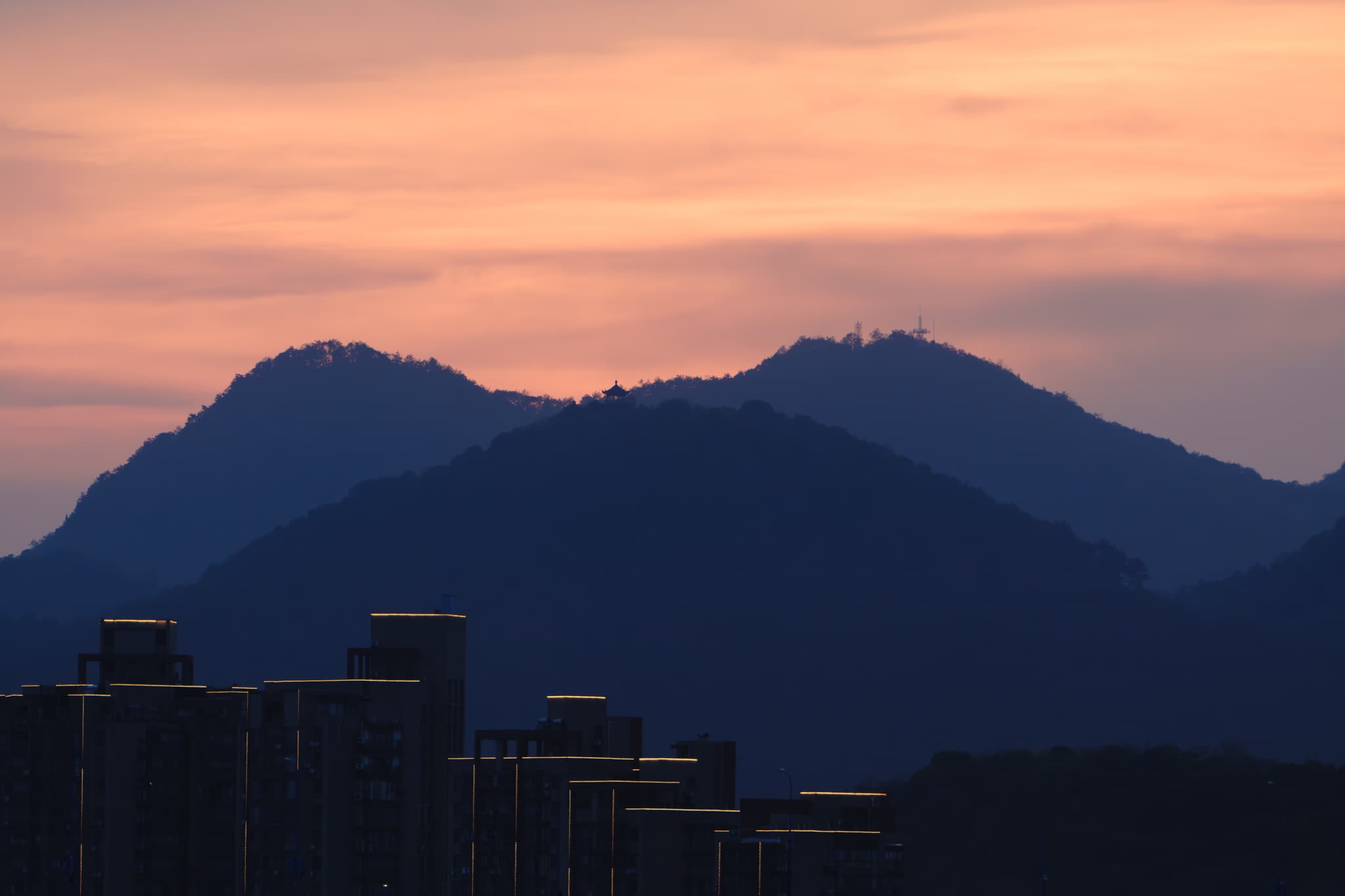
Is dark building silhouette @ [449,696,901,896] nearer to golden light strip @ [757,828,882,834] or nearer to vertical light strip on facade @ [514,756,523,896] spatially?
vertical light strip on facade @ [514,756,523,896]

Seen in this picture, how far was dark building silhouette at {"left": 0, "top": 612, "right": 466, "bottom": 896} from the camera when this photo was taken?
386ft

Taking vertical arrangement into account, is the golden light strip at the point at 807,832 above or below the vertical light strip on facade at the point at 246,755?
below


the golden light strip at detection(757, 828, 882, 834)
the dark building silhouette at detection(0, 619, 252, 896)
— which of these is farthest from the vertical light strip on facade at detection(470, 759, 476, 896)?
the golden light strip at detection(757, 828, 882, 834)

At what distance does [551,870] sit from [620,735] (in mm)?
23454

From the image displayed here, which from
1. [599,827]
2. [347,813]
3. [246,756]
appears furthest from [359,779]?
[599,827]

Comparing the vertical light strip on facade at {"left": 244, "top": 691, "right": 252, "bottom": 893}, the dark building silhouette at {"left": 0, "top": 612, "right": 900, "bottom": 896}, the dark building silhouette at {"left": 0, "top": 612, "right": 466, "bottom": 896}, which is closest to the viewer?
the dark building silhouette at {"left": 0, "top": 612, "right": 900, "bottom": 896}

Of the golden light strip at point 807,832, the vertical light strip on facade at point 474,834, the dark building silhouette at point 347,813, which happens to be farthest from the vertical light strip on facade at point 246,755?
the golden light strip at point 807,832

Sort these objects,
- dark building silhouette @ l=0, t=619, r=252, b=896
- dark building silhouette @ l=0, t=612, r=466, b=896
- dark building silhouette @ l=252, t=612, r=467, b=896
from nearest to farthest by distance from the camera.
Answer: dark building silhouette @ l=0, t=619, r=252, b=896 → dark building silhouette @ l=0, t=612, r=466, b=896 → dark building silhouette @ l=252, t=612, r=467, b=896

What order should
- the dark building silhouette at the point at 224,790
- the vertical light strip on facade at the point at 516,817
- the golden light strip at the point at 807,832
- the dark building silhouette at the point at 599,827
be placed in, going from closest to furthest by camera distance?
1. the golden light strip at the point at 807,832
2. the dark building silhouette at the point at 224,790
3. the dark building silhouette at the point at 599,827
4. the vertical light strip on facade at the point at 516,817

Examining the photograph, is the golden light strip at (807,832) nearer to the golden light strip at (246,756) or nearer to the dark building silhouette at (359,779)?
the dark building silhouette at (359,779)

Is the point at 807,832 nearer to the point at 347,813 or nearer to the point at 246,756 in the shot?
the point at 347,813

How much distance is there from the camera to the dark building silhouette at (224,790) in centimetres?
11775

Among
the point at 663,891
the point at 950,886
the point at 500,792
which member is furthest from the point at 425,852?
the point at 950,886

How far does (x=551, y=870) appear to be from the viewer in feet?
398
